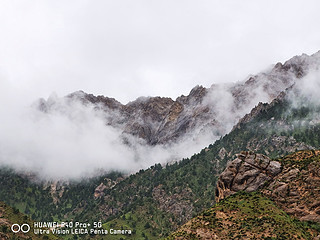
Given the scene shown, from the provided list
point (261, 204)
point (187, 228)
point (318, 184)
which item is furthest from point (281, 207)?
point (187, 228)

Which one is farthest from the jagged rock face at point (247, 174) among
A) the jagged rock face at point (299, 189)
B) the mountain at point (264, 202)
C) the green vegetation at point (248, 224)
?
the green vegetation at point (248, 224)

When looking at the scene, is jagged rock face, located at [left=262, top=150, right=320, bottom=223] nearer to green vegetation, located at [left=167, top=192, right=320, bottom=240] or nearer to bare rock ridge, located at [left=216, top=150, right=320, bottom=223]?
bare rock ridge, located at [left=216, top=150, right=320, bottom=223]

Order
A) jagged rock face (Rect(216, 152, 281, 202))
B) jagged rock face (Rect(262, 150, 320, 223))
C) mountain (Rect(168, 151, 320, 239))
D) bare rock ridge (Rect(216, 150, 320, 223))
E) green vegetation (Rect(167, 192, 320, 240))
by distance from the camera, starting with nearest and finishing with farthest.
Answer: green vegetation (Rect(167, 192, 320, 240)) < mountain (Rect(168, 151, 320, 239)) < jagged rock face (Rect(262, 150, 320, 223)) < bare rock ridge (Rect(216, 150, 320, 223)) < jagged rock face (Rect(216, 152, 281, 202))

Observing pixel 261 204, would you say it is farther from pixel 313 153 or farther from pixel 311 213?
pixel 313 153

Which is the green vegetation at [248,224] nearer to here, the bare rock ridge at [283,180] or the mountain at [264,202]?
the mountain at [264,202]

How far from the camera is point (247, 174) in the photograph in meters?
175

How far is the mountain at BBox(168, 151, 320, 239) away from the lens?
135m

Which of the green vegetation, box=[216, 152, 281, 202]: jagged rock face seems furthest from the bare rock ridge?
the green vegetation

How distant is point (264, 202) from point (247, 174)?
73.6 feet

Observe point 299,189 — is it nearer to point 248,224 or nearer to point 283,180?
point 283,180

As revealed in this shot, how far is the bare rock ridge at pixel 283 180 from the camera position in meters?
147

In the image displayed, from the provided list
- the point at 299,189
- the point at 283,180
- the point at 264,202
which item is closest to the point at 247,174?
the point at 283,180

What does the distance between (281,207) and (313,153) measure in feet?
138

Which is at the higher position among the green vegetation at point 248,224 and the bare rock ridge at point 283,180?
the bare rock ridge at point 283,180
